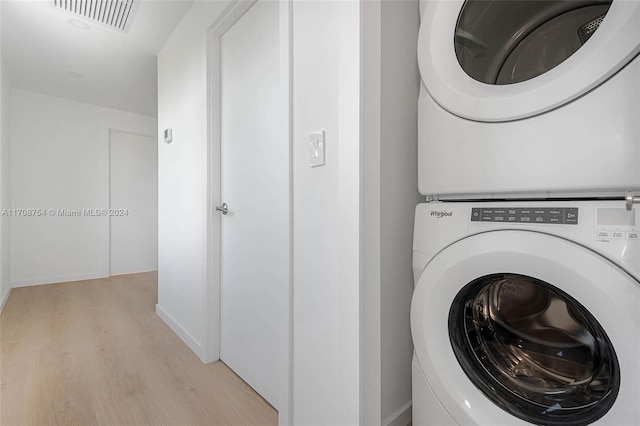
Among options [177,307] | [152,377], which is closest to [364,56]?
[152,377]

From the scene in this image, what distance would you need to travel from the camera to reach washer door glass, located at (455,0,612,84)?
0.78m

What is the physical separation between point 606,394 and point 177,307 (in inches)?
92.2

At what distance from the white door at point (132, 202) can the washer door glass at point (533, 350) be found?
4540mm

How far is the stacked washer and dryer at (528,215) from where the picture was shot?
1.96 ft

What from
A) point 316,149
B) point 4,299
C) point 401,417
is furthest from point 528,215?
point 4,299

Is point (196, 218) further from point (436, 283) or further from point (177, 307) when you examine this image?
point (436, 283)

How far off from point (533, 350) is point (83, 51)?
3.50 m

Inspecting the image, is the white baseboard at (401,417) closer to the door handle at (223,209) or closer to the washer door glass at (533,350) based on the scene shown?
the washer door glass at (533,350)

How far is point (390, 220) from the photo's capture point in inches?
38.9

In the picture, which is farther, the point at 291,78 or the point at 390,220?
the point at 291,78

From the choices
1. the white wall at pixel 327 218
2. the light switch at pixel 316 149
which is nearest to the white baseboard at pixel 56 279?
the white wall at pixel 327 218

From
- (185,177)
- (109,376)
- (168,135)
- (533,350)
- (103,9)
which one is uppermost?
(103,9)

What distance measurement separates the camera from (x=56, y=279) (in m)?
3.77

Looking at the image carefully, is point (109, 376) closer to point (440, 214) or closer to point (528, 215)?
point (440, 214)
